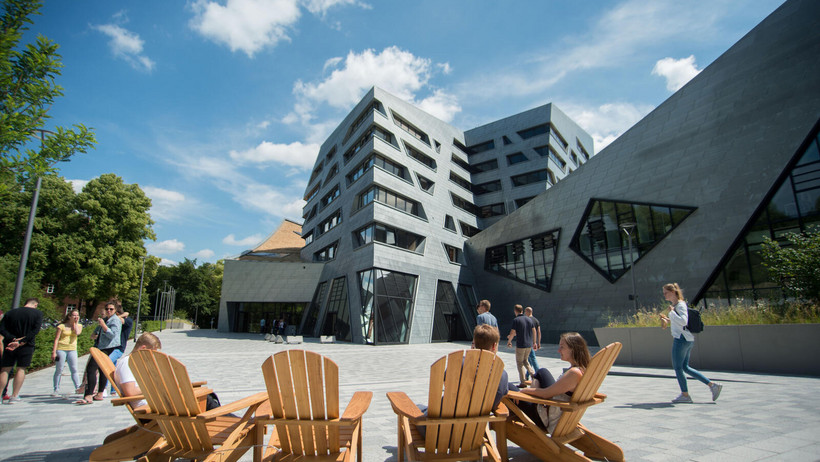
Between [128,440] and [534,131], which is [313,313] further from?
[128,440]

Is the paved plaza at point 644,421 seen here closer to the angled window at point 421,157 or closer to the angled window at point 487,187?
the angled window at point 421,157

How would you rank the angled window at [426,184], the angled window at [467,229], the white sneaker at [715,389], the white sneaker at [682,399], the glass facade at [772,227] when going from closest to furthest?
the white sneaker at [715,389], the white sneaker at [682,399], the glass facade at [772,227], the angled window at [426,184], the angled window at [467,229]

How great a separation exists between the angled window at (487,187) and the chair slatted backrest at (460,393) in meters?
37.0

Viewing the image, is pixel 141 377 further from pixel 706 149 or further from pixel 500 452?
pixel 706 149

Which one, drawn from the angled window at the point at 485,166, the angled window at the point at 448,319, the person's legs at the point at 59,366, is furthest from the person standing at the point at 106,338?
the angled window at the point at 485,166

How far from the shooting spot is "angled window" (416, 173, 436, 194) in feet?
104

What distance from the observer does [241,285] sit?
115 ft

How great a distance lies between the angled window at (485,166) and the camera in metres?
39.8

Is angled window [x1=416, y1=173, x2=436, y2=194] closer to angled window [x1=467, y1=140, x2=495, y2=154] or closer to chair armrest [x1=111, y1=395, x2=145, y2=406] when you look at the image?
angled window [x1=467, y1=140, x2=495, y2=154]

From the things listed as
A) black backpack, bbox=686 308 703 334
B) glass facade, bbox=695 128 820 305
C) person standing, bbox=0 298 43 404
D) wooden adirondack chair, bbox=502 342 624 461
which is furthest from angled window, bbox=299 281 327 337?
wooden adirondack chair, bbox=502 342 624 461

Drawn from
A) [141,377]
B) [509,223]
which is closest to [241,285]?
[509,223]

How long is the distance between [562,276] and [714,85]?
12296 mm

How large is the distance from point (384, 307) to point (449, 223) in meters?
11.4

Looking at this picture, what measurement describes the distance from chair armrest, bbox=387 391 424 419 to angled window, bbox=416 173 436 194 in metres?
28.3
